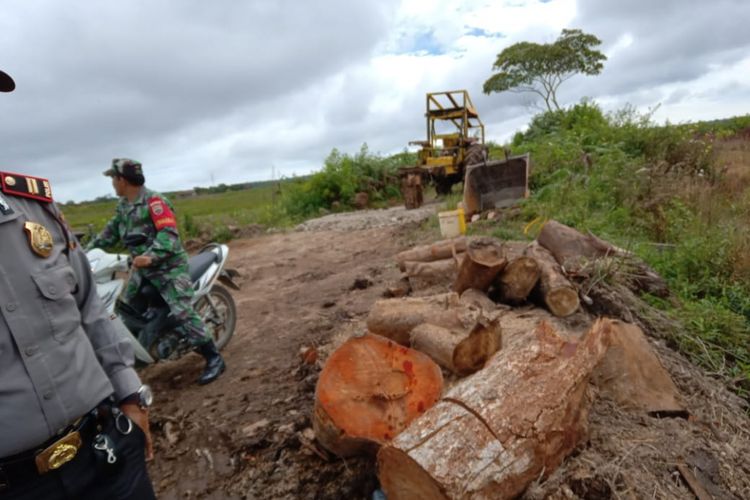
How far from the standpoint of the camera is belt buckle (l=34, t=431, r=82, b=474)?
1.15m

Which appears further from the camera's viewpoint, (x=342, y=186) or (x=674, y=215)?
(x=342, y=186)

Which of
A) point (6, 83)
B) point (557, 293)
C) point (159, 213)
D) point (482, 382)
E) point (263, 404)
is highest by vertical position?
point (6, 83)

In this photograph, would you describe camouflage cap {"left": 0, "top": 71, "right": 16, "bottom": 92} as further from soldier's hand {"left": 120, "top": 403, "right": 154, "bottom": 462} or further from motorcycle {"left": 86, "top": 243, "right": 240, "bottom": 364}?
motorcycle {"left": 86, "top": 243, "right": 240, "bottom": 364}

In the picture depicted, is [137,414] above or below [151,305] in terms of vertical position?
above

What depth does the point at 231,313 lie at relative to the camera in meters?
4.18

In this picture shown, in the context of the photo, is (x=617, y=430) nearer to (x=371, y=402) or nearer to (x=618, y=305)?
(x=371, y=402)

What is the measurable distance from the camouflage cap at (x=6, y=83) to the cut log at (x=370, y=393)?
156cm

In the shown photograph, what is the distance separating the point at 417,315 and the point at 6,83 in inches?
88.9

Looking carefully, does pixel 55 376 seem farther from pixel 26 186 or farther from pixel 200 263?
pixel 200 263

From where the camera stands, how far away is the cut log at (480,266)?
3.28 meters

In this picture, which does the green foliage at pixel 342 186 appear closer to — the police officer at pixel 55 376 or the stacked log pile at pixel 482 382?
the stacked log pile at pixel 482 382

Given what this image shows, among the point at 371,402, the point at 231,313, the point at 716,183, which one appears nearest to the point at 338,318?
the point at 231,313

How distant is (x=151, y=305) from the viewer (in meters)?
3.55

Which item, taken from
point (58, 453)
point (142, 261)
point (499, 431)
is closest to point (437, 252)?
point (142, 261)
